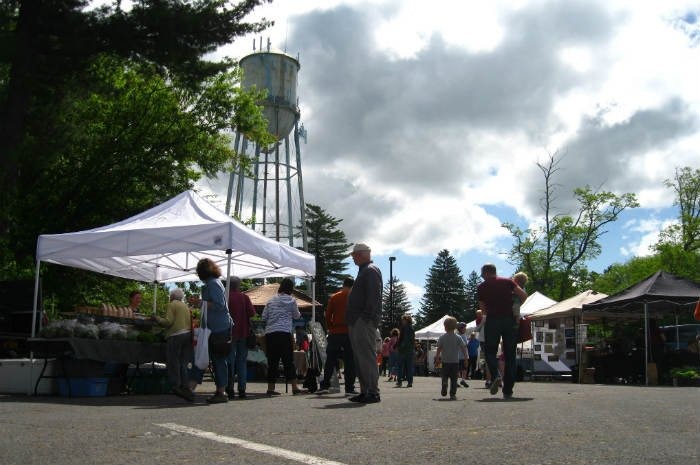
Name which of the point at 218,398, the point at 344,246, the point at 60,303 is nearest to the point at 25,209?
the point at 60,303

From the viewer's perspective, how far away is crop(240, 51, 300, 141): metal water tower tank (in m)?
35.1

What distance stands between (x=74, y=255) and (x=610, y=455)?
29.6 ft

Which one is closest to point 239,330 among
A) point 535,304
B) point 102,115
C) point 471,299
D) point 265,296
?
point 102,115

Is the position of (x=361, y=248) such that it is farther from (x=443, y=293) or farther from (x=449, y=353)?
(x=443, y=293)

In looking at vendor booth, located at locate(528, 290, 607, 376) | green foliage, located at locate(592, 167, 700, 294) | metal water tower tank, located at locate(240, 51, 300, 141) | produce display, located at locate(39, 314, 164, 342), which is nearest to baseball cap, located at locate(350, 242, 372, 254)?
produce display, located at locate(39, 314, 164, 342)

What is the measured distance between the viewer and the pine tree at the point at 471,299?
9819 cm

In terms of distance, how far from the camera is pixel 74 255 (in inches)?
450

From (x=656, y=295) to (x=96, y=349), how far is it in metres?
12.9

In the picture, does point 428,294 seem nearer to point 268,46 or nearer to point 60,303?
point 268,46

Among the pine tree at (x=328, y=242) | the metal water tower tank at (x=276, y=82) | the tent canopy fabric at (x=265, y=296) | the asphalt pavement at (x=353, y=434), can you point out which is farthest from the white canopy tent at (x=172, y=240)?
the pine tree at (x=328, y=242)

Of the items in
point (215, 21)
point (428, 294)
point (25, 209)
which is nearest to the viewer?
point (215, 21)

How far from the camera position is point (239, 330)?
35.1 feet

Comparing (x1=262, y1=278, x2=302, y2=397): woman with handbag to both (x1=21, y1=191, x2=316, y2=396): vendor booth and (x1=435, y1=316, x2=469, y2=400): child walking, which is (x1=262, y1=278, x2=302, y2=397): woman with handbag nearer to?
(x1=21, y1=191, x2=316, y2=396): vendor booth

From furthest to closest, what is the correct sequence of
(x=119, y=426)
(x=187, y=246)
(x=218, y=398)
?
(x=187, y=246), (x=218, y=398), (x=119, y=426)
